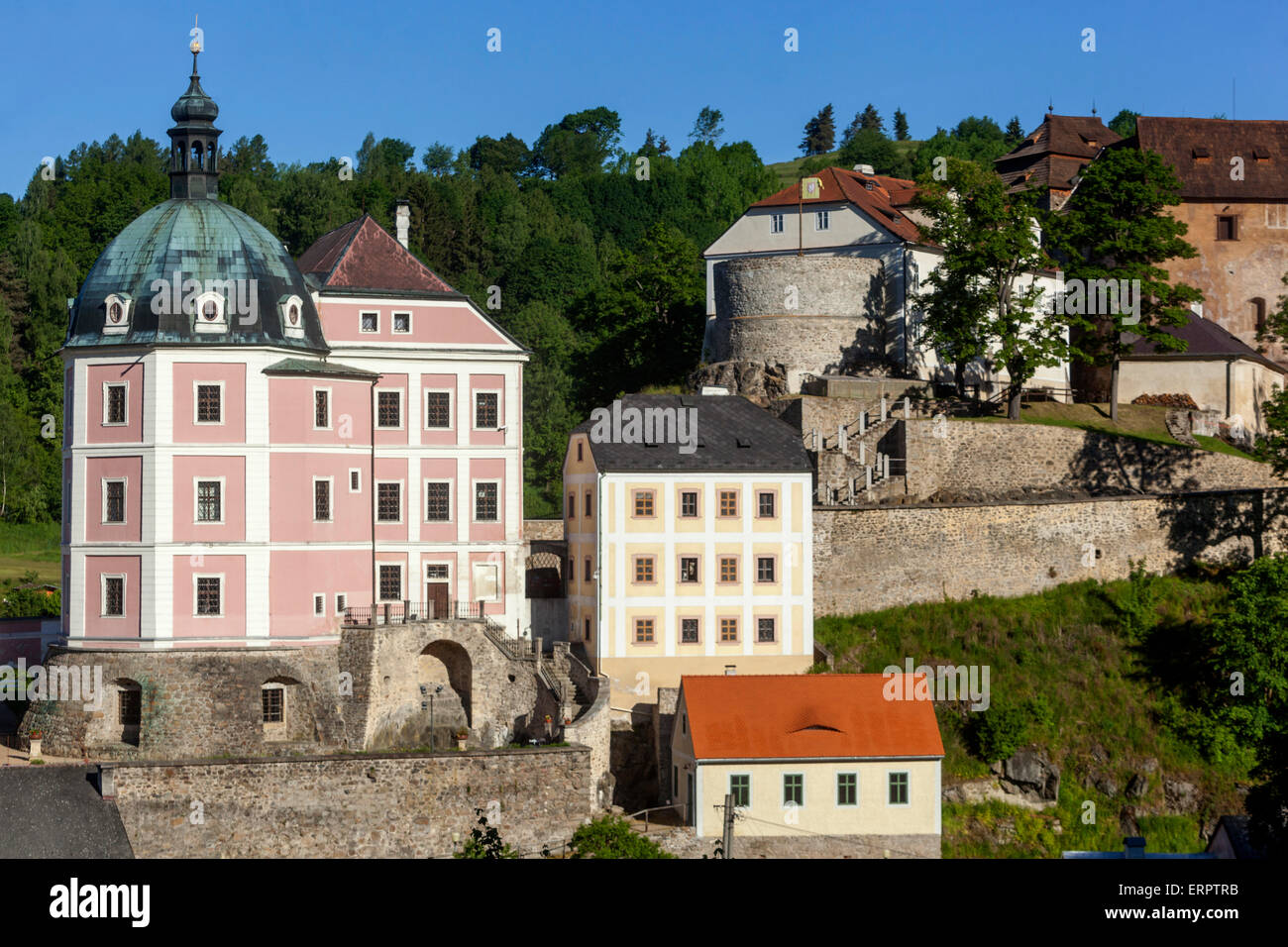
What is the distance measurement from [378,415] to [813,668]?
13.5 meters

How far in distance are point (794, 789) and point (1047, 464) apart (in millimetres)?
19857

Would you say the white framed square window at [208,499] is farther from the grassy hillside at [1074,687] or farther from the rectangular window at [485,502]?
the grassy hillside at [1074,687]

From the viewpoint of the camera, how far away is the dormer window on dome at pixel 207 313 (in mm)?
45406

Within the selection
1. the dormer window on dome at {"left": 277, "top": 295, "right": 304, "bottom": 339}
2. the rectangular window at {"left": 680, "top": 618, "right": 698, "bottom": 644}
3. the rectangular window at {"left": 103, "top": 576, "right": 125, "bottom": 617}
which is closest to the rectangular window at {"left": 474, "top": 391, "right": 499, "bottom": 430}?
the dormer window on dome at {"left": 277, "top": 295, "right": 304, "bottom": 339}

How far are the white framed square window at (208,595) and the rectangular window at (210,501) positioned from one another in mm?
1420

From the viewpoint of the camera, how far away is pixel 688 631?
49250 millimetres

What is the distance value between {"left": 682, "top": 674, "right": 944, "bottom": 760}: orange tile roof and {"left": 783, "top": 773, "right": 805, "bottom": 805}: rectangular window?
0.50m

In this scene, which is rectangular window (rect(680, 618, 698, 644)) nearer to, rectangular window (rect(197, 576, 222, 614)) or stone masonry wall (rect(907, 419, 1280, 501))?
stone masonry wall (rect(907, 419, 1280, 501))

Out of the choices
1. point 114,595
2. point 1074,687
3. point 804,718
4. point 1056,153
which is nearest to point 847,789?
point 804,718

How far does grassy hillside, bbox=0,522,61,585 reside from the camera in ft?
238

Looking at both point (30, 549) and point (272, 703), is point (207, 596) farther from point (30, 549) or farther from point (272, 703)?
point (30, 549)

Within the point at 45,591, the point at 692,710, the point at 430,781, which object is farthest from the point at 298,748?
the point at 45,591

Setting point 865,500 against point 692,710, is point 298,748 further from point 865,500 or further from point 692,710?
point 865,500

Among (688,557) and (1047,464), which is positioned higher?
(1047,464)
